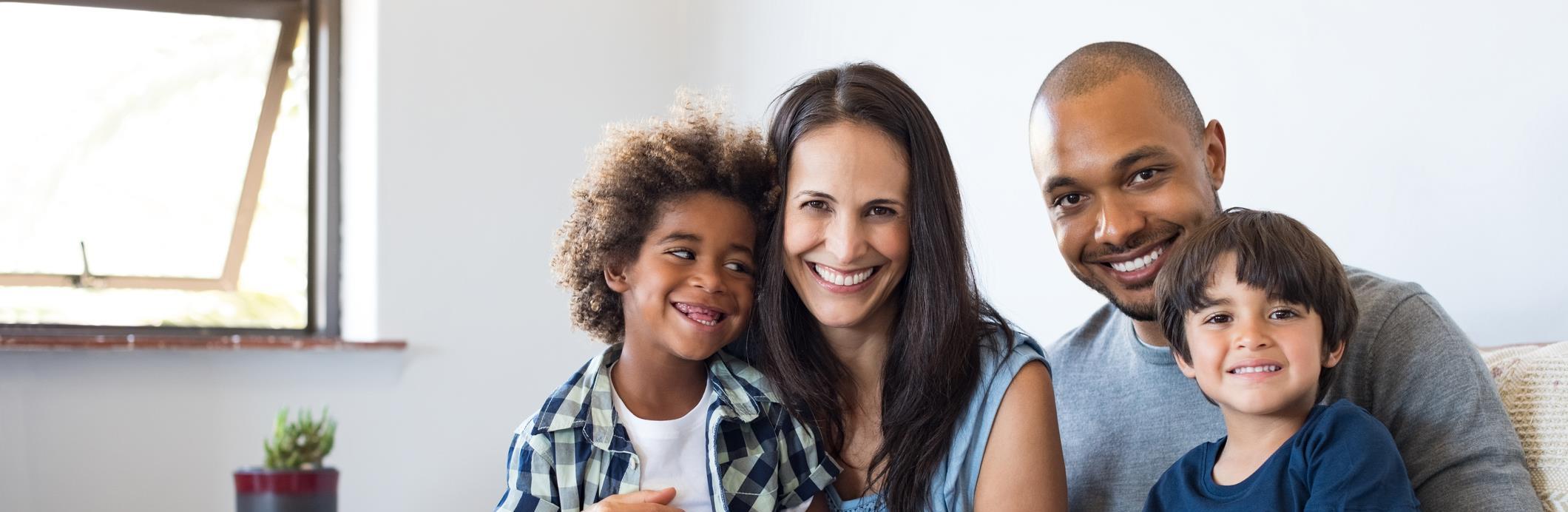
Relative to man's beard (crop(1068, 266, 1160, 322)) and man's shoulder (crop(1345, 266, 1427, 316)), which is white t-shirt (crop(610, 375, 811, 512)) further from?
man's shoulder (crop(1345, 266, 1427, 316))

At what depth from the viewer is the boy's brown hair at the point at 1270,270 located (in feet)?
3.97

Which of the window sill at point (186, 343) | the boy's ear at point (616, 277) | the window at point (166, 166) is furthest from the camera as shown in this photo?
the window at point (166, 166)

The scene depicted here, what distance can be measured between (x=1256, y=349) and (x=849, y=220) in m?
0.47

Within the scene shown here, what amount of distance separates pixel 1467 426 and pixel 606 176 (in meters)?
1.06

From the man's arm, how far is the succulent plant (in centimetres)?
197

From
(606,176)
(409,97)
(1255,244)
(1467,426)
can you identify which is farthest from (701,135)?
(409,97)

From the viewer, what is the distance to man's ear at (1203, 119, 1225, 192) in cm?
160

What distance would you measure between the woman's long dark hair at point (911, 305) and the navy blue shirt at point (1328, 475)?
0.32 meters

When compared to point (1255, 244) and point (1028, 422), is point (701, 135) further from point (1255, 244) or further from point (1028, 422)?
point (1255, 244)

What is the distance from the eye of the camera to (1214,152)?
1619 millimetres

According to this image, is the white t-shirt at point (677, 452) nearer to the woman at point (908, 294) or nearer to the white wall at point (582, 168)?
the woman at point (908, 294)

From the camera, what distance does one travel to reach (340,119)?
11.6 ft

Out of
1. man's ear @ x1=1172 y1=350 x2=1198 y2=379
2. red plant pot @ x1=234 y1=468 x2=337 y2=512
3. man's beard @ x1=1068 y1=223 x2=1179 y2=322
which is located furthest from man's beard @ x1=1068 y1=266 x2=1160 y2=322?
red plant pot @ x1=234 y1=468 x2=337 y2=512

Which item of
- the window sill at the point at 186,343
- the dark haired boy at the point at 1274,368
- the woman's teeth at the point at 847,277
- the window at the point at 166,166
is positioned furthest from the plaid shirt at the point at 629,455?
the window at the point at 166,166
